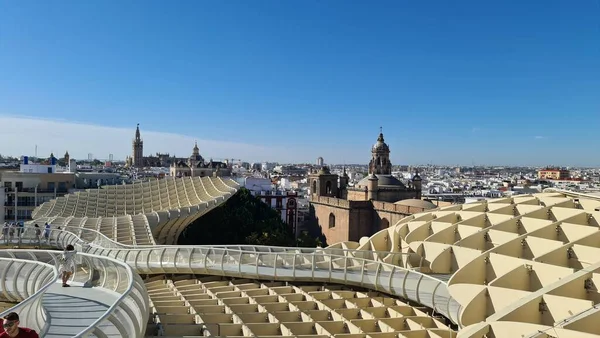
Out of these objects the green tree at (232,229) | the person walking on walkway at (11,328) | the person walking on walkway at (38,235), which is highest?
the person walking on walkway at (11,328)

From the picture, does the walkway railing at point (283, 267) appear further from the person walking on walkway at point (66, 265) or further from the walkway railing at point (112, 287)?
the person walking on walkway at point (66, 265)

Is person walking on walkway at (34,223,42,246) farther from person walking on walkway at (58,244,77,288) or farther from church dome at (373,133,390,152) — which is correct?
church dome at (373,133,390,152)

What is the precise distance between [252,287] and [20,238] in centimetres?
1318

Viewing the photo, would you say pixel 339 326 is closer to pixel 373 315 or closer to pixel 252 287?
pixel 373 315

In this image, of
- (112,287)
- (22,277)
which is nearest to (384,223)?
(22,277)

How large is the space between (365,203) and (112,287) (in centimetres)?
4396

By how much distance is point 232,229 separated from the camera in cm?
4544

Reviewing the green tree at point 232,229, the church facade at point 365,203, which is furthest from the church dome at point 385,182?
the green tree at point 232,229

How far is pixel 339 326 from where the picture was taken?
1164 cm

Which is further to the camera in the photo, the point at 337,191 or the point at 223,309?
the point at 337,191

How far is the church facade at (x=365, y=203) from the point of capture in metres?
50.2

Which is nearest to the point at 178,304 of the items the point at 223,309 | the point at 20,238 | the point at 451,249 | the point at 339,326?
the point at 223,309

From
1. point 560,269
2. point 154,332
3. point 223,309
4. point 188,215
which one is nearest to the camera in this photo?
point 154,332

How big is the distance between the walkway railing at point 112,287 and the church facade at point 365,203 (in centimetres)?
3549
